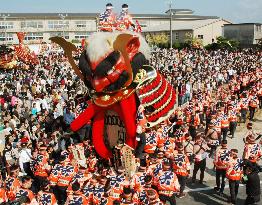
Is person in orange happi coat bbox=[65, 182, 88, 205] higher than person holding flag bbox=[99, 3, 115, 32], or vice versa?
person holding flag bbox=[99, 3, 115, 32]

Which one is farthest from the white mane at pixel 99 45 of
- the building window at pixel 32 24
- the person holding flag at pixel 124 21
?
the building window at pixel 32 24

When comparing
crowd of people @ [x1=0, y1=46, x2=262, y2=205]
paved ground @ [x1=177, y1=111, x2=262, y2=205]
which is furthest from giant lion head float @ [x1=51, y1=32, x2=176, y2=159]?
paved ground @ [x1=177, y1=111, x2=262, y2=205]

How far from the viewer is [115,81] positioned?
8242 mm

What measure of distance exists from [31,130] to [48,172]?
3837 millimetres

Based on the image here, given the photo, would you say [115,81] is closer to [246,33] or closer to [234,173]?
[234,173]

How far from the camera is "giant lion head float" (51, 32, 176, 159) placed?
26.9 feet

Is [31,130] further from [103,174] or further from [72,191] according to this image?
[72,191]

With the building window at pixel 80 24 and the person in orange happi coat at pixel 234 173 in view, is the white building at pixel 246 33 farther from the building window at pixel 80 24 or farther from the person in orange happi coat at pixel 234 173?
the person in orange happi coat at pixel 234 173

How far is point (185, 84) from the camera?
59.6 feet

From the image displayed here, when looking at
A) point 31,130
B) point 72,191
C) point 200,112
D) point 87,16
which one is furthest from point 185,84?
point 87,16

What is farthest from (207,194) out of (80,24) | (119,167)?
(80,24)

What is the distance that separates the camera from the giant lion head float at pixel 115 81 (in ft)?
26.9

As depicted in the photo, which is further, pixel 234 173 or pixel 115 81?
pixel 234 173

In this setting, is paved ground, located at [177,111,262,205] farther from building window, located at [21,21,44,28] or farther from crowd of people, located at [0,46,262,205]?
building window, located at [21,21,44,28]
